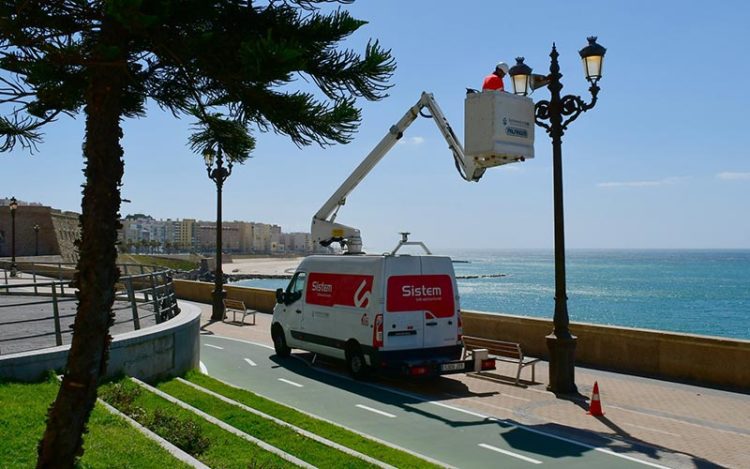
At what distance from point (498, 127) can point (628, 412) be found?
4.99 metres

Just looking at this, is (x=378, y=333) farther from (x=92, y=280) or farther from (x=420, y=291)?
(x=92, y=280)

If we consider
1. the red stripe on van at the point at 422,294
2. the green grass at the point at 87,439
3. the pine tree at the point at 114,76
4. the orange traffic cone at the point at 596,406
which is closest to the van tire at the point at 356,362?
the red stripe on van at the point at 422,294

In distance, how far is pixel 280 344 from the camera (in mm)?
15773

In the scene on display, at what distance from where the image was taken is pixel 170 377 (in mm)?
10758

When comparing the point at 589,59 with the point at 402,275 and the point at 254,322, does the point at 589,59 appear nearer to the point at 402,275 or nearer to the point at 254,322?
the point at 402,275

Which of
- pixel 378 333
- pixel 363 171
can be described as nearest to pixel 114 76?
pixel 378 333

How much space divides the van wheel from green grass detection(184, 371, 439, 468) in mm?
4442

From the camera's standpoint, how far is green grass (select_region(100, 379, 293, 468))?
6254mm

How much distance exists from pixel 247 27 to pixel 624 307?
70.2 metres

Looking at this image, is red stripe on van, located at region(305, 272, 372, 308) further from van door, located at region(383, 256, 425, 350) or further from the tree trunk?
the tree trunk

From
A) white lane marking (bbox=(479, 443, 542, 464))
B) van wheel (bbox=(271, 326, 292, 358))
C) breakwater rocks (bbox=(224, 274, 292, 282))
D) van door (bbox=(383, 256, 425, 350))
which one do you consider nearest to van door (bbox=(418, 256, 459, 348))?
van door (bbox=(383, 256, 425, 350))

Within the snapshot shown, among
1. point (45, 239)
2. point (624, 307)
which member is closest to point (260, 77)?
point (624, 307)

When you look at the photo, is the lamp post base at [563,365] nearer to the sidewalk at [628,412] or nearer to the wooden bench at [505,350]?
the sidewalk at [628,412]

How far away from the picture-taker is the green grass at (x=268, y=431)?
22.2ft
